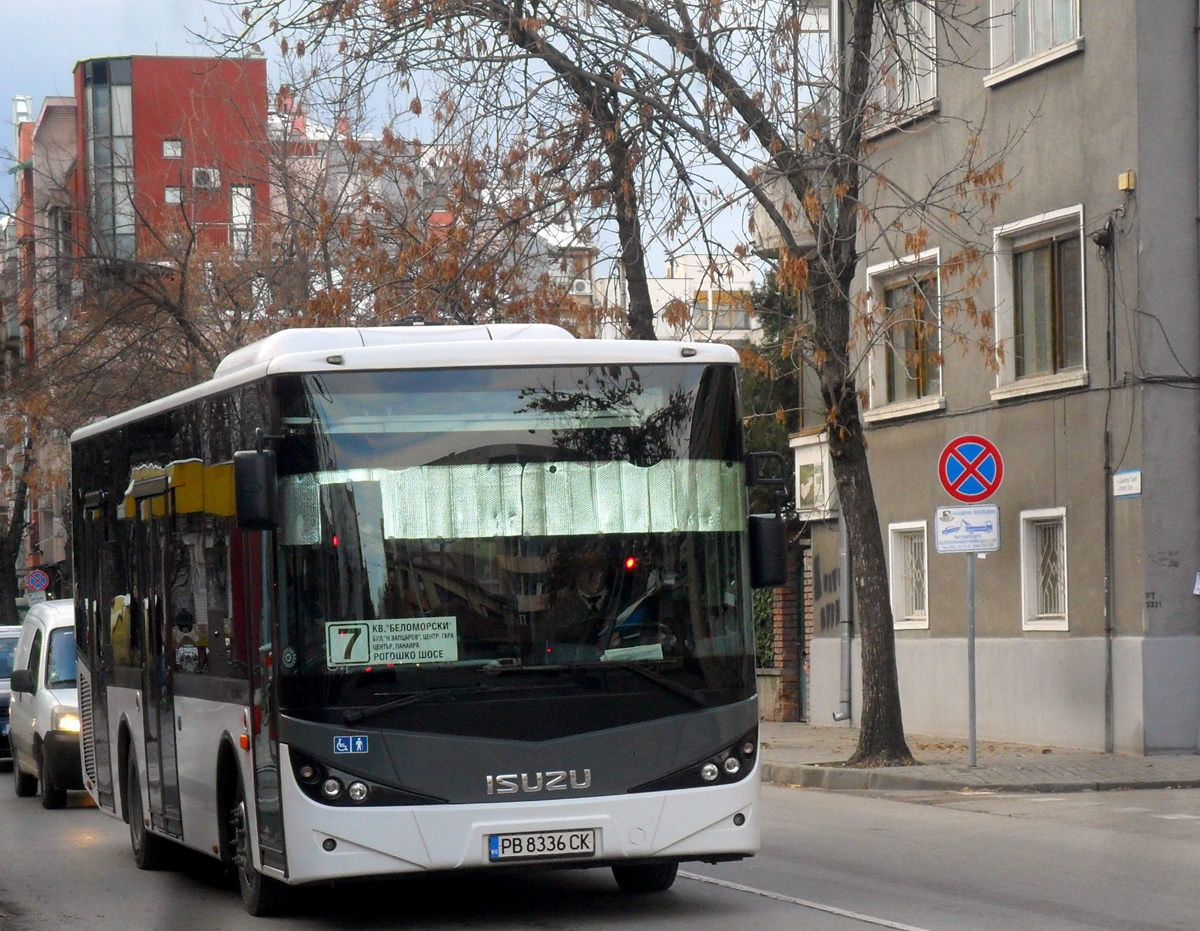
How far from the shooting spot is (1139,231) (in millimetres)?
20672

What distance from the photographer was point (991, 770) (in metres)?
18.8

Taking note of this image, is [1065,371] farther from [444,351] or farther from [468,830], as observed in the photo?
[468,830]

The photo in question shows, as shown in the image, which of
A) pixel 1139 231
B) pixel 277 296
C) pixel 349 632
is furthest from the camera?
pixel 277 296

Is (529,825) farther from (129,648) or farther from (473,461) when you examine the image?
(129,648)

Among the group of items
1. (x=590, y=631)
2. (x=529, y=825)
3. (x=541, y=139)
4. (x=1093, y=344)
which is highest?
(x=541, y=139)

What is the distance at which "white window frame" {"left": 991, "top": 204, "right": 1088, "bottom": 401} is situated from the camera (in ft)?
71.3

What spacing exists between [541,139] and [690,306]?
2.40 m

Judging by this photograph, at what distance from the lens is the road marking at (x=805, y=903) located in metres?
9.45

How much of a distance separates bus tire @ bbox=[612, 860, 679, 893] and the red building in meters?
10.9

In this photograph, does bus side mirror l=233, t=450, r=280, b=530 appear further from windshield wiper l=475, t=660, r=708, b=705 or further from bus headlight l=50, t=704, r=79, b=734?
bus headlight l=50, t=704, r=79, b=734

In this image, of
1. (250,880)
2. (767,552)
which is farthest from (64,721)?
(767,552)

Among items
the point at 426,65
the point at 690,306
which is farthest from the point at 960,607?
the point at 426,65

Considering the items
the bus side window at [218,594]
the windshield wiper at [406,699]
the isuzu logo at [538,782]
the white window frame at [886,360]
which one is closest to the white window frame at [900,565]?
the white window frame at [886,360]

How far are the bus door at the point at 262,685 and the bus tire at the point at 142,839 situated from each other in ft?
11.4
